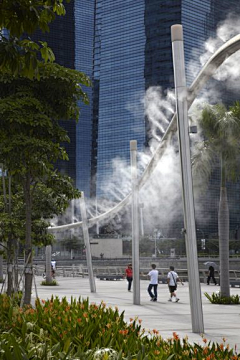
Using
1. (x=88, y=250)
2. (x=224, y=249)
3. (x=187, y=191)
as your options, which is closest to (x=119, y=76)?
(x=88, y=250)

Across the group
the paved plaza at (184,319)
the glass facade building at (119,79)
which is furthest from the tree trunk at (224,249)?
the glass facade building at (119,79)

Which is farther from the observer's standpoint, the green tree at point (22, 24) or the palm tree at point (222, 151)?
the palm tree at point (222, 151)

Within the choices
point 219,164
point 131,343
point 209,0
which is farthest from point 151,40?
point 131,343

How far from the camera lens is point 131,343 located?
6.36 metres

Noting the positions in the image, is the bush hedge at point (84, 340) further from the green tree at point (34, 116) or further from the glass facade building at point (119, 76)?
the glass facade building at point (119, 76)

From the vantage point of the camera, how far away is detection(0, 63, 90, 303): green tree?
532 inches

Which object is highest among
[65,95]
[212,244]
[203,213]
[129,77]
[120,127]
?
[129,77]

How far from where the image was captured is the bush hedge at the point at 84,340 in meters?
5.54

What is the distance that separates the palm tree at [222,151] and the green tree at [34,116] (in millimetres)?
7680

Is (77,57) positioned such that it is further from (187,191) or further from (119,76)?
(187,191)

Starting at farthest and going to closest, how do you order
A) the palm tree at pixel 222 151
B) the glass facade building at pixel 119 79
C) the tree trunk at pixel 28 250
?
the glass facade building at pixel 119 79 → the palm tree at pixel 222 151 → the tree trunk at pixel 28 250

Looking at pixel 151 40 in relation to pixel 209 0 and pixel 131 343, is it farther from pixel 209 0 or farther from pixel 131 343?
pixel 131 343

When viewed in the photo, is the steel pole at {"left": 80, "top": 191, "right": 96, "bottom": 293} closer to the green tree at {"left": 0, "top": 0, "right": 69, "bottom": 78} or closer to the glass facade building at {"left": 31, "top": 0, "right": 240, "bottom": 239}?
the green tree at {"left": 0, "top": 0, "right": 69, "bottom": 78}

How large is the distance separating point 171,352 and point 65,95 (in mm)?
9801
